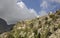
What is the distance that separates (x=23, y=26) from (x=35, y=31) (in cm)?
1117

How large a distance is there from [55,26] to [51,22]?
4324mm

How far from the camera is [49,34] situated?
8050 cm

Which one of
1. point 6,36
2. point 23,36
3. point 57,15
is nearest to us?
point 57,15

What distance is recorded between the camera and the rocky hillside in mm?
80125

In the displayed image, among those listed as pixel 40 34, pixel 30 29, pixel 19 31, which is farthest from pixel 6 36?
pixel 40 34

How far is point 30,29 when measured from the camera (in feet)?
300

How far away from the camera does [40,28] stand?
281 ft

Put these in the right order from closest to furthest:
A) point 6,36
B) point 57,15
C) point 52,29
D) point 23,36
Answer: point 52,29
point 57,15
point 23,36
point 6,36

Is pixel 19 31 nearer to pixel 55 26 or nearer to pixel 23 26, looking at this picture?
pixel 23 26

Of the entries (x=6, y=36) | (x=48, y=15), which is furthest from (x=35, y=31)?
(x=6, y=36)

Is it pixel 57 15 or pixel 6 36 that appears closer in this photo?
pixel 57 15

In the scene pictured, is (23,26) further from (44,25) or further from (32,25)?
(44,25)

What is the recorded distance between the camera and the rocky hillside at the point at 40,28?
80.1 metres

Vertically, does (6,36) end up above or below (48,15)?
below
